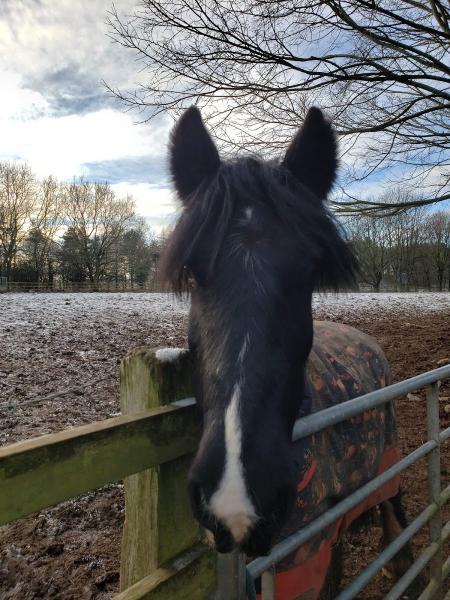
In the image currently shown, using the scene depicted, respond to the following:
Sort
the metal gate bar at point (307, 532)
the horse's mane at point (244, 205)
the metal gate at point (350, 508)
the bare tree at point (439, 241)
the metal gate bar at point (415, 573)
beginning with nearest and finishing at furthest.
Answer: the metal gate at point (350, 508) → the metal gate bar at point (307, 532) → the horse's mane at point (244, 205) → the metal gate bar at point (415, 573) → the bare tree at point (439, 241)

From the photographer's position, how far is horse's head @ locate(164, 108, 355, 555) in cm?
102

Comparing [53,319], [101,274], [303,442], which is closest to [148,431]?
[303,442]

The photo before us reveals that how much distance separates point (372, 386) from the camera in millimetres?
3082

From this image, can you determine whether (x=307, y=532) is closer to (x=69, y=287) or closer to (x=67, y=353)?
(x=67, y=353)

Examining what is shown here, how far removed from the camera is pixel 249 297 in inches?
50.9

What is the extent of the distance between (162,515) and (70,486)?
39 centimetres

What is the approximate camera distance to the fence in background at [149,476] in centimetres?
89

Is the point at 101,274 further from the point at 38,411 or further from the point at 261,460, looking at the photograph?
the point at 261,460

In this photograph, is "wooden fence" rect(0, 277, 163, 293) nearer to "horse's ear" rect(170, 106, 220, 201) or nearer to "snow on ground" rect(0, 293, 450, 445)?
"snow on ground" rect(0, 293, 450, 445)

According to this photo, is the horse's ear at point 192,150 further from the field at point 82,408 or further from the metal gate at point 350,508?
the metal gate at point 350,508

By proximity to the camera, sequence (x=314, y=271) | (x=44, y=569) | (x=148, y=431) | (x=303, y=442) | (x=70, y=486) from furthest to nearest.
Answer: (x=44, y=569)
(x=303, y=442)
(x=314, y=271)
(x=148, y=431)
(x=70, y=486)

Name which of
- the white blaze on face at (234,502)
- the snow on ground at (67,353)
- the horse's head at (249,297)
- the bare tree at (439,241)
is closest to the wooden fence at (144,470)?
the horse's head at (249,297)

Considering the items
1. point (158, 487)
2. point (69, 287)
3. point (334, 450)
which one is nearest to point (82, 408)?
point (334, 450)

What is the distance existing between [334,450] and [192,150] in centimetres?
162
